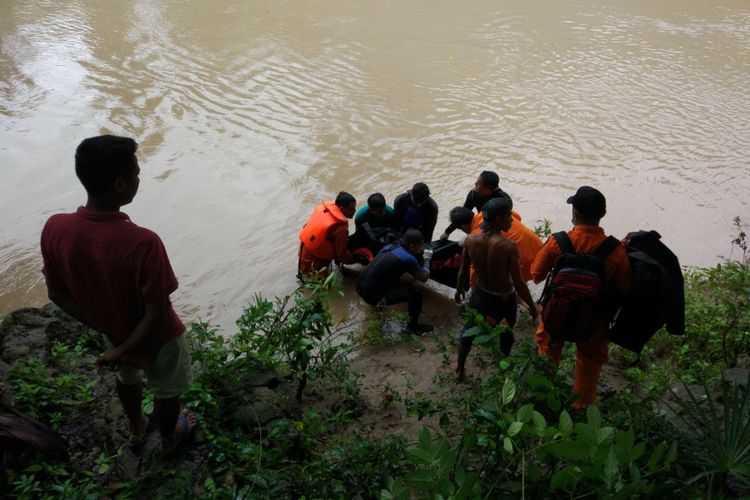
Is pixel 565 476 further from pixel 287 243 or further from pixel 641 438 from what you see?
pixel 287 243

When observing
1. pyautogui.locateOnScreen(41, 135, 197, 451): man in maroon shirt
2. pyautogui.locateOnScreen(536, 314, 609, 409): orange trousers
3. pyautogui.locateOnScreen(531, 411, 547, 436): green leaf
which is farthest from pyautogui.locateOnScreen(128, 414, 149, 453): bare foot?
pyautogui.locateOnScreen(536, 314, 609, 409): orange trousers

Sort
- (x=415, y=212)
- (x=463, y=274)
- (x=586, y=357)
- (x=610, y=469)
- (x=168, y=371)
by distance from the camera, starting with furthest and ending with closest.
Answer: (x=415, y=212) → (x=463, y=274) → (x=586, y=357) → (x=168, y=371) → (x=610, y=469)

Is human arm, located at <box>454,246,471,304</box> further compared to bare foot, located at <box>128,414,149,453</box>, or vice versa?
human arm, located at <box>454,246,471,304</box>

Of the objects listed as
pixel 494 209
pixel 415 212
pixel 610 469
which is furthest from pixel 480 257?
pixel 610 469

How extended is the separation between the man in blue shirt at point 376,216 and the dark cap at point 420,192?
1.15 feet

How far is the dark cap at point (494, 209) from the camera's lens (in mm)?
3795

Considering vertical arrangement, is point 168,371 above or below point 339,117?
above

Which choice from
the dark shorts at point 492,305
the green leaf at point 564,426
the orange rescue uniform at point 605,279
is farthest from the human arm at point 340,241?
the green leaf at point 564,426

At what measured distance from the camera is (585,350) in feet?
12.0

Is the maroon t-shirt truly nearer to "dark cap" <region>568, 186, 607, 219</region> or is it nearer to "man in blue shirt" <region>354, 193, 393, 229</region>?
"dark cap" <region>568, 186, 607, 219</region>

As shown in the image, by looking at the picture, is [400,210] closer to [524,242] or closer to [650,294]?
[524,242]

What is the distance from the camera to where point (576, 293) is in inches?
129

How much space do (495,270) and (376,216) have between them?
2148 millimetres

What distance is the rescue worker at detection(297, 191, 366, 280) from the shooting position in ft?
17.8
